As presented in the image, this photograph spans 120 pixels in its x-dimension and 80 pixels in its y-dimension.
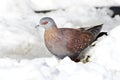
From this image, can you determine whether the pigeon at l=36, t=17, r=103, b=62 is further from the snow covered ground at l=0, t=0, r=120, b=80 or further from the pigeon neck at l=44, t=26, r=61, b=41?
the snow covered ground at l=0, t=0, r=120, b=80

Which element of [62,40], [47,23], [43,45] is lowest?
[43,45]

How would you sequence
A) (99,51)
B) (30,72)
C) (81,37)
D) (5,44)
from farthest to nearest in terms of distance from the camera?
(5,44), (81,37), (99,51), (30,72)

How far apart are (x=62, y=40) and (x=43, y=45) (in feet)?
3.32

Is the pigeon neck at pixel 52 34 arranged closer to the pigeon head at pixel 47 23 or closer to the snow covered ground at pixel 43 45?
the pigeon head at pixel 47 23

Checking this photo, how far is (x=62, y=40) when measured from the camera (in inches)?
209

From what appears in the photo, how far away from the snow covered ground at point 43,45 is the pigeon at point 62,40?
15cm

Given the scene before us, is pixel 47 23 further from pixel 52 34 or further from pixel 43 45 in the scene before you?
pixel 43 45

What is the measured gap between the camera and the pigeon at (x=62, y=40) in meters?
5.30

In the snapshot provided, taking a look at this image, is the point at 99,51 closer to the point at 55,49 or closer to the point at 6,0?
the point at 55,49

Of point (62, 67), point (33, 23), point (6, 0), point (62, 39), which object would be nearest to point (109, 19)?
point (33, 23)

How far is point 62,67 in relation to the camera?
4598 mm

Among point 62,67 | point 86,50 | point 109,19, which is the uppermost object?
point 62,67

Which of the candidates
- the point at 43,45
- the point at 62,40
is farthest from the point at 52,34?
the point at 43,45

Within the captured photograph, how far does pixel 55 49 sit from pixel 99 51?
492 mm
